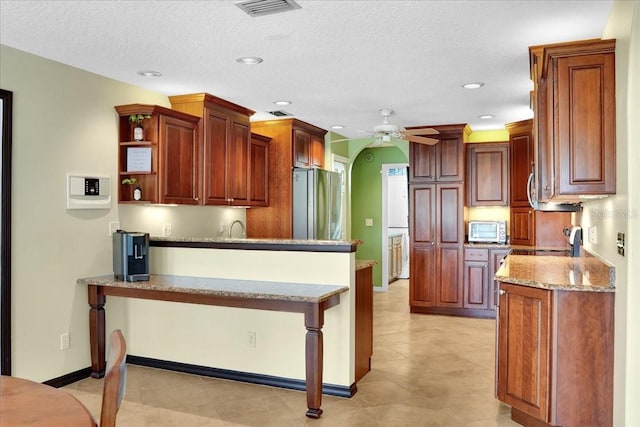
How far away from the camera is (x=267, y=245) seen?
3.93 m

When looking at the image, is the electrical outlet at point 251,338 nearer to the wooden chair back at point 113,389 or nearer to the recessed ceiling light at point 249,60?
the recessed ceiling light at point 249,60

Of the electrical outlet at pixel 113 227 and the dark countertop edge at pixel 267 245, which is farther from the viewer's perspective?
the electrical outlet at pixel 113 227

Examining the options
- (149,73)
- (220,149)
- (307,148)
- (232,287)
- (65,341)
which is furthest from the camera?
(307,148)

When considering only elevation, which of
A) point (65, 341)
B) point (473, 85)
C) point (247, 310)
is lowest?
point (65, 341)

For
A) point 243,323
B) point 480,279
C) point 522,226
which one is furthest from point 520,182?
point 243,323

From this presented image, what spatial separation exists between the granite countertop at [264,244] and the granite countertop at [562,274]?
1.08 metres

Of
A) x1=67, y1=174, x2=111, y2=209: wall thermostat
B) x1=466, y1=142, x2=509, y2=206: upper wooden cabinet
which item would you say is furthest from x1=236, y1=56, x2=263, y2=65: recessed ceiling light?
x1=466, y1=142, x2=509, y2=206: upper wooden cabinet

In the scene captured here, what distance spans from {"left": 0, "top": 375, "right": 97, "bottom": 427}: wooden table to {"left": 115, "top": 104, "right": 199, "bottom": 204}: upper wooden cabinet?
2.92 m

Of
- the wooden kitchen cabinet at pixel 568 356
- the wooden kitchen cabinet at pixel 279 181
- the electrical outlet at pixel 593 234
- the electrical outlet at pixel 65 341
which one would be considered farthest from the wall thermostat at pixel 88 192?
the electrical outlet at pixel 593 234

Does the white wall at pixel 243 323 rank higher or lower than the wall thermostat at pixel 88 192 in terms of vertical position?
lower

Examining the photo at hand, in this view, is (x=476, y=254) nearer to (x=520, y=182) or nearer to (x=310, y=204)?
(x=520, y=182)

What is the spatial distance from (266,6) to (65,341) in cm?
287

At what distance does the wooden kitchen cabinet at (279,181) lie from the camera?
6266 mm

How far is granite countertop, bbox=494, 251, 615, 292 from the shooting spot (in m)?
2.81
